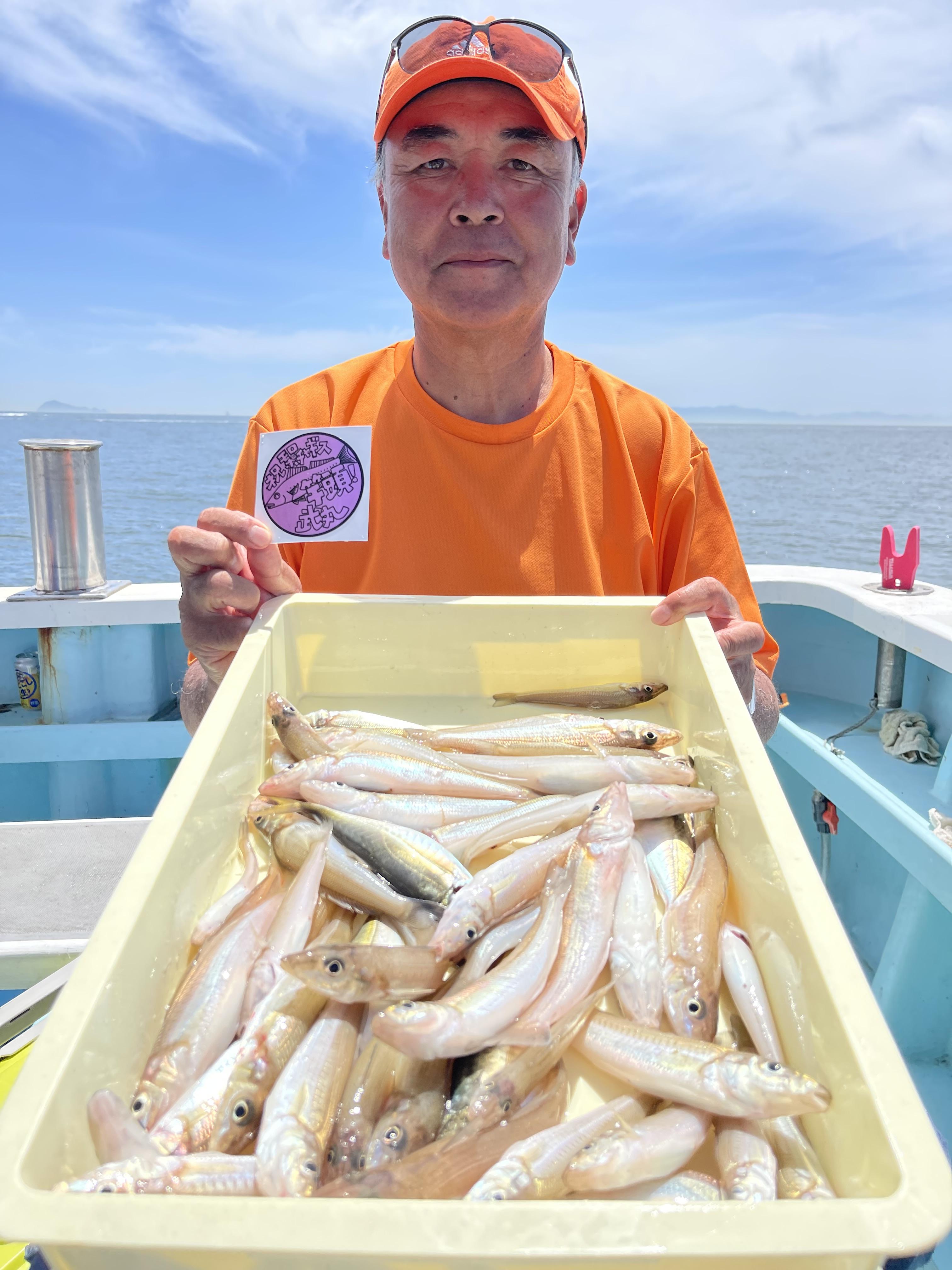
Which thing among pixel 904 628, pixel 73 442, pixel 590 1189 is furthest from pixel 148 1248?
pixel 73 442

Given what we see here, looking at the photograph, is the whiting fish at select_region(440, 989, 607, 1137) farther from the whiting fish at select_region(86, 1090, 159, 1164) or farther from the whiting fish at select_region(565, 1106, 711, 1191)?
the whiting fish at select_region(86, 1090, 159, 1164)

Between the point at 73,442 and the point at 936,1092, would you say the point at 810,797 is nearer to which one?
the point at 936,1092

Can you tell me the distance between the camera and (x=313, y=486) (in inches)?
74.7

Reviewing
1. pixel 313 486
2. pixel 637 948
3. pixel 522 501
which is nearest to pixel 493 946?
pixel 637 948

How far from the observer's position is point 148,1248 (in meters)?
0.56

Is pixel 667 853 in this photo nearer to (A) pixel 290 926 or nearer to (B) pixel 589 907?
(B) pixel 589 907

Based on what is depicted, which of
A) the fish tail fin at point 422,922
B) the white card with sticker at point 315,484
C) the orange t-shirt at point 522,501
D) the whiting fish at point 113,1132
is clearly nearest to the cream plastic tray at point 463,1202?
the whiting fish at point 113,1132

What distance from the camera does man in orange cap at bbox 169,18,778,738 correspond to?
199 centimetres

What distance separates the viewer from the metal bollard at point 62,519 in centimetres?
378

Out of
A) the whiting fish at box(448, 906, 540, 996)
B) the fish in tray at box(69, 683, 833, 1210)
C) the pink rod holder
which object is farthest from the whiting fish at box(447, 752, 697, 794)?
the pink rod holder

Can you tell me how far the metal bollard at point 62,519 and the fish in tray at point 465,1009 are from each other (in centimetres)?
292

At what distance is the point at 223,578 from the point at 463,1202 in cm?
127

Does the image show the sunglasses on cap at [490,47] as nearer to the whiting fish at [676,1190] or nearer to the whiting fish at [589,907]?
the whiting fish at [589,907]

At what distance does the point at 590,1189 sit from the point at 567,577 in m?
1.68
